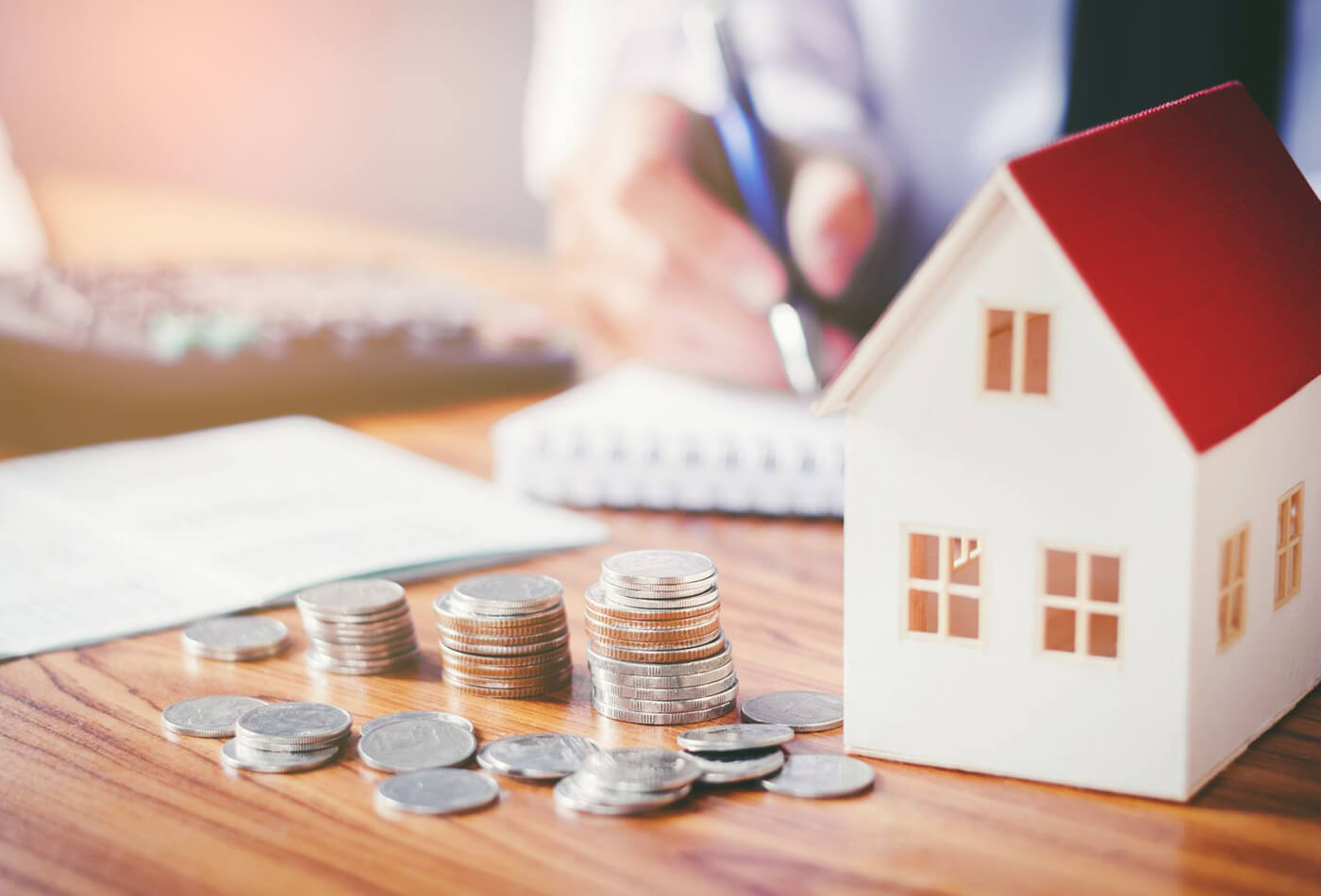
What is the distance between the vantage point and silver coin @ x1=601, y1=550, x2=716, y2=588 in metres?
1.01

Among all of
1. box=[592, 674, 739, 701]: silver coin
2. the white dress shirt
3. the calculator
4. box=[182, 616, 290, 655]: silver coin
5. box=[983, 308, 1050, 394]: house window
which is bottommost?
box=[182, 616, 290, 655]: silver coin

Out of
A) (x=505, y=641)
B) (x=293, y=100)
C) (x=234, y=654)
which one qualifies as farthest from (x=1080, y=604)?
(x=293, y=100)

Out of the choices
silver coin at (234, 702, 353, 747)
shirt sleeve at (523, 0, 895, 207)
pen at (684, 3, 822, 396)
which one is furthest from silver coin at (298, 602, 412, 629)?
shirt sleeve at (523, 0, 895, 207)

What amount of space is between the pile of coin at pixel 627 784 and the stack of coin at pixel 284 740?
0.17 m

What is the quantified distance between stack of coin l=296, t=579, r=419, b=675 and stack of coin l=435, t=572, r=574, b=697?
6 centimetres

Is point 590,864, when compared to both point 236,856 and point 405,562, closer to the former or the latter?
point 236,856

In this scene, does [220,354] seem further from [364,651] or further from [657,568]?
[657,568]

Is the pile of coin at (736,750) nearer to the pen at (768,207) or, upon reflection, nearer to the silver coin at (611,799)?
the silver coin at (611,799)

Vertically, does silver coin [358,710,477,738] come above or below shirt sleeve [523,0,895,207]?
below

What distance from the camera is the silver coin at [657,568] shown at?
1008 millimetres

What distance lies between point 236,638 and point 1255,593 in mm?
804

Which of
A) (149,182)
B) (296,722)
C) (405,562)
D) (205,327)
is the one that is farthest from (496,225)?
(296,722)

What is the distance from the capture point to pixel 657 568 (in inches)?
40.7

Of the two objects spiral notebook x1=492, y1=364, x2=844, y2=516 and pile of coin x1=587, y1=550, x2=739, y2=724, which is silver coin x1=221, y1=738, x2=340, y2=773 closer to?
pile of coin x1=587, y1=550, x2=739, y2=724
